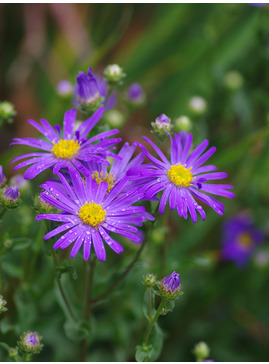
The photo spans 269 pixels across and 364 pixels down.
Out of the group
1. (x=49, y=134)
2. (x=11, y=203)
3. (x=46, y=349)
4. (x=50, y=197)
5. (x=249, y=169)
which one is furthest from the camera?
(x=249, y=169)

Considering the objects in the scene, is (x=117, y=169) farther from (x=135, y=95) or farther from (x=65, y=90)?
(x=65, y=90)

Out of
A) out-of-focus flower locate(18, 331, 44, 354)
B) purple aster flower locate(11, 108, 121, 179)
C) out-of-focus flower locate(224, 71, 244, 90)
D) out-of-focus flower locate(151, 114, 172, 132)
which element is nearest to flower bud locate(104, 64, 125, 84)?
purple aster flower locate(11, 108, 121, 179)

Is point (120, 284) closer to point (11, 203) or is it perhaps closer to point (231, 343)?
point (11, 203)

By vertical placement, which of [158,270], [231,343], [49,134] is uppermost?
[49,134]

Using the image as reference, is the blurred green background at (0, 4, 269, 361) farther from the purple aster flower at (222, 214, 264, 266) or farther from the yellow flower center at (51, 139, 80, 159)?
the yellow flower center at (51, 139, 80, 159)

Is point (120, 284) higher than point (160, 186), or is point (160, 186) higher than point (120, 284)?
point (160, 186)

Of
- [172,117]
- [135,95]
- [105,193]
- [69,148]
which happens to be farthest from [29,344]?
[172,117]

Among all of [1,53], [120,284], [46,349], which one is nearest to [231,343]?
[46,349]
